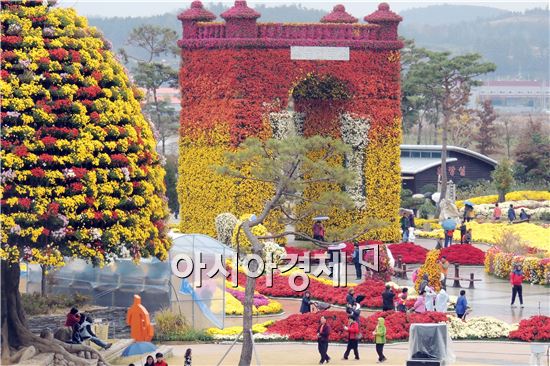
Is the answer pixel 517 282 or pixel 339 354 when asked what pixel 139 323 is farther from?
pixel 517 282

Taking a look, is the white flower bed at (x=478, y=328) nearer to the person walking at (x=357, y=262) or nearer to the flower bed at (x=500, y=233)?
the person walking at (x=357, y=262)

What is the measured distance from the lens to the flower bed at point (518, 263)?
163 ft

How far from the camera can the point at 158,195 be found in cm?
3625

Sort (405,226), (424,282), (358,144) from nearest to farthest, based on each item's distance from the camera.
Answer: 1. (424,282)
2. (358,144)
3. (405,226)

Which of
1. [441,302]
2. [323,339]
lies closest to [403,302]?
[441,302]

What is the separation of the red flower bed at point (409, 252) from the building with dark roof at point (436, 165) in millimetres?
26194

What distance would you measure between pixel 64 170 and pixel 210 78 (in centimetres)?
2281

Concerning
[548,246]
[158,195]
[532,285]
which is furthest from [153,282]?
[548,246]

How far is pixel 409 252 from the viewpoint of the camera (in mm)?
54250

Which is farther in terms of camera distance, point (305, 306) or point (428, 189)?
point (428, 189)

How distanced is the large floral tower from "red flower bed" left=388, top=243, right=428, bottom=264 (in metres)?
19.0

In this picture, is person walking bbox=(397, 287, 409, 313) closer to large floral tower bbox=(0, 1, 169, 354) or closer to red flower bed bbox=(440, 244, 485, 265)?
large floral tower bbox=(0, 1, 169, 354)

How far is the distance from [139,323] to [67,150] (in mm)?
5341

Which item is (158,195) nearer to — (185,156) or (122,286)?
(122,286)
